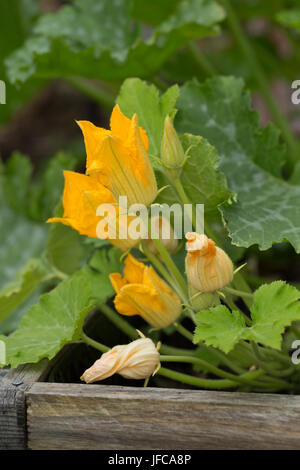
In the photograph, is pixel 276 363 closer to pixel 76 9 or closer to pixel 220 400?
pixel 220 400

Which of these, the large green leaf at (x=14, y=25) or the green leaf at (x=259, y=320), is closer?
the green leaf at (x=259, y=320)

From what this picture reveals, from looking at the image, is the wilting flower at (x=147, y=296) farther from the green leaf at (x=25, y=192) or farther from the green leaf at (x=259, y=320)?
the green leaf at (x=25, y=192)

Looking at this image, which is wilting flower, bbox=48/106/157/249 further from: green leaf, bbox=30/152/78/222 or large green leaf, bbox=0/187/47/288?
large green leaf, bbox=0/187/47/288

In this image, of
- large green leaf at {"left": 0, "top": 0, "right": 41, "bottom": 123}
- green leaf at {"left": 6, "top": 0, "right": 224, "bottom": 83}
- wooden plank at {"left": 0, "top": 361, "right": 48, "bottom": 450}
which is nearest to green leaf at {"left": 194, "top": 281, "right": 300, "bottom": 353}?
wooden plank at {"left": 0, "top": 361, "right": 48, "bottom": 450}


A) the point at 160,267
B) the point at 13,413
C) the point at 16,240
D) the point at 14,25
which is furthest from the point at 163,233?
the point at 14,25

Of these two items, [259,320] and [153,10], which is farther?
[153,10]

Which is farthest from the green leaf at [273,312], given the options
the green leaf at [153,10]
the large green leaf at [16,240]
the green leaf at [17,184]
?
the green leaf at [153,10]

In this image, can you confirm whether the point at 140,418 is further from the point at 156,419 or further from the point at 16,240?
the point at 16,240
